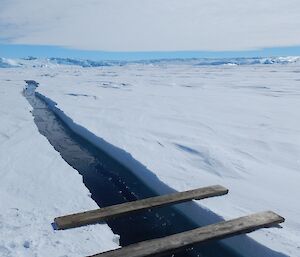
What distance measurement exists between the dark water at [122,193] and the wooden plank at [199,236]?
15 centimetres

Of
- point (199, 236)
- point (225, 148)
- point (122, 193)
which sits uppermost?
point (225, 148)

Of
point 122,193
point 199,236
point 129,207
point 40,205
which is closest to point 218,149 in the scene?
point 122,193

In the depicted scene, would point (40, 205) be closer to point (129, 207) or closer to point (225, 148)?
point (129, 207)

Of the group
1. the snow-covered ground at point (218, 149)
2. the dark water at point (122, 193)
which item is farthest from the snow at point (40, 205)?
the dark water at point (122, 193)

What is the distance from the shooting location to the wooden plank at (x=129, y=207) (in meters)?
3.91

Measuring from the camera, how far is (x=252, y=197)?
454 centimetres

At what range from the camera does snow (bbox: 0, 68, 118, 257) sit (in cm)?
346

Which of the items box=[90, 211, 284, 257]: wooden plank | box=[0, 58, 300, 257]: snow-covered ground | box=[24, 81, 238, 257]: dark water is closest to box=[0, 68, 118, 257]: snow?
box=[0, 58, 300, 257]: snow-covered ground

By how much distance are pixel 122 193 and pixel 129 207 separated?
1.19 m

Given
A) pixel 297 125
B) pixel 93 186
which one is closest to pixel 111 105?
pixel 297 125

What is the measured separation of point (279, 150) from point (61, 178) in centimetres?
382

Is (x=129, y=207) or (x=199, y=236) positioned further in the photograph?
(x=129, y=207)

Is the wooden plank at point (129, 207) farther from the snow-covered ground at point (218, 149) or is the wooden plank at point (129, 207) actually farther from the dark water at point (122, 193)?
the dark water at point (122, 193)

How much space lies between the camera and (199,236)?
3.65 m
